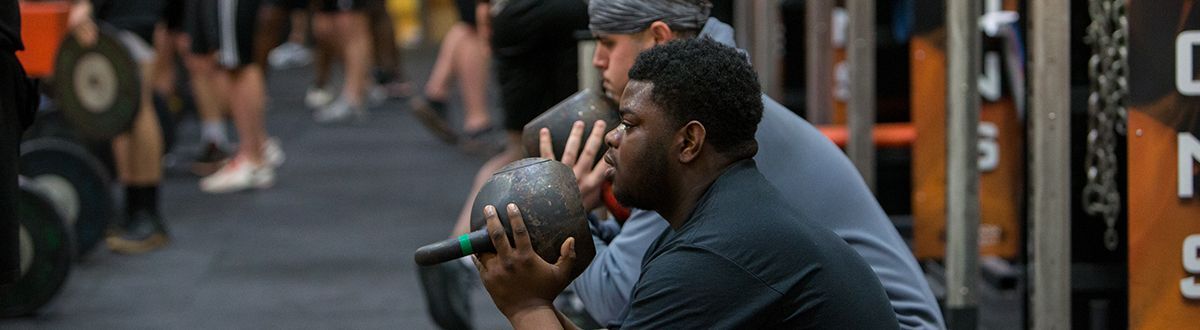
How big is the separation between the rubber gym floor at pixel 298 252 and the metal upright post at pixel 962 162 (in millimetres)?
1704

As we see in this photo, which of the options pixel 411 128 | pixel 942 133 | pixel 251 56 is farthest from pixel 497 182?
pixel 411 128

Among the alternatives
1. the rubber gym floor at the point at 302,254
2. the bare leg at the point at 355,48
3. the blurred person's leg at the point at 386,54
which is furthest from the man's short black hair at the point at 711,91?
the blurred person's leg at the point at 386,54

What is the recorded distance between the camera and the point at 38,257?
587 centimetres

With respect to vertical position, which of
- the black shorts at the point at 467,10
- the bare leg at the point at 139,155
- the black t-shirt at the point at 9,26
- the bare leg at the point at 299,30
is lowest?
Answer: the bare leg at the point at 299,30

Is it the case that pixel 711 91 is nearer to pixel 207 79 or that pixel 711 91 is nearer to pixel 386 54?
pixel 207 79

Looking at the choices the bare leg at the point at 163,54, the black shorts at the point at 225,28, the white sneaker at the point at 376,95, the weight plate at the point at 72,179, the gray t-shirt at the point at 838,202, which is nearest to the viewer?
the gray t-shirt at the point at 838,202

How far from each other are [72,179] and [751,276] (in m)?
4.84

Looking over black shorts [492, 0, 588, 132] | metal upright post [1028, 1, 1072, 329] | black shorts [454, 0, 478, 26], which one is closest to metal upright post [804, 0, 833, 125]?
black shorts [492, 0, 588, 132]

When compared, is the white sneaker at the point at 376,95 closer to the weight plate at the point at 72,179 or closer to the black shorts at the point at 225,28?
the black shorts at the point at 225,28

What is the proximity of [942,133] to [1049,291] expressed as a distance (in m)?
1.90

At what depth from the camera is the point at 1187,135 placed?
328 centimetres

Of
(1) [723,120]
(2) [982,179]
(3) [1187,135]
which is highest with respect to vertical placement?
(1) [723,120]

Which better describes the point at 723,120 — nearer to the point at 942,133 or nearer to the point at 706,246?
the point at 706,246

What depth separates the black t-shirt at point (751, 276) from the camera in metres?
2.35
